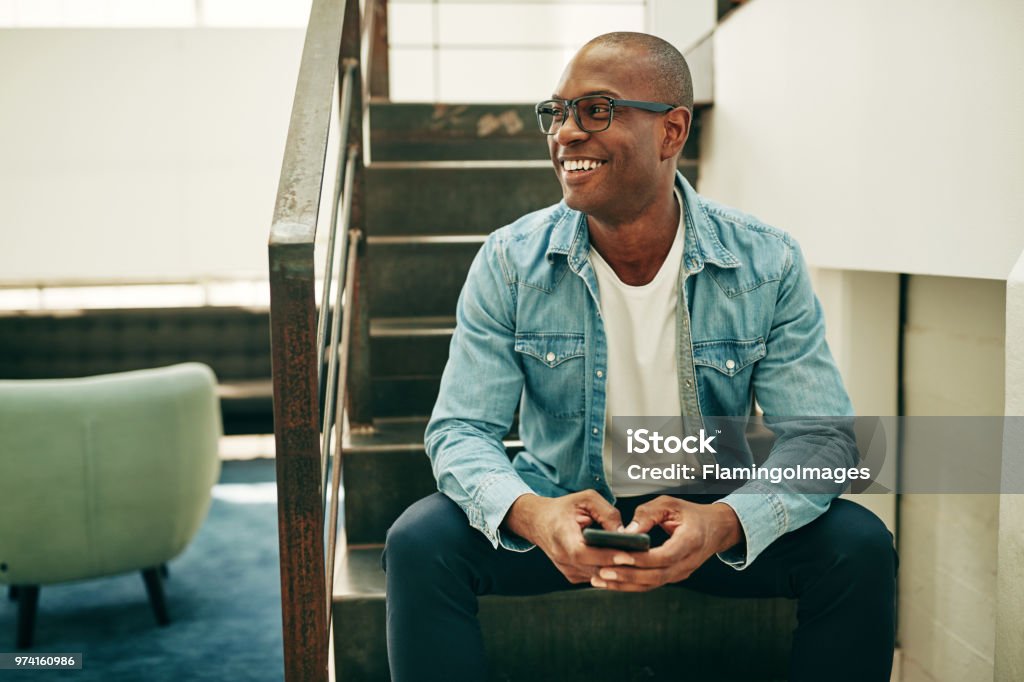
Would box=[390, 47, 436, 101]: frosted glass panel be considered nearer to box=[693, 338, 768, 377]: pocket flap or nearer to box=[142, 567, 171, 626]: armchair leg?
box=[142, 567, 171, 626]: armchair leg

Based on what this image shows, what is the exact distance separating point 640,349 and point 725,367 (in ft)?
0.45

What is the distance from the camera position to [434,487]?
1733 millimetres

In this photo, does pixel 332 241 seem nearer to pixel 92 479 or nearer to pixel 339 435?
pixel 339 435

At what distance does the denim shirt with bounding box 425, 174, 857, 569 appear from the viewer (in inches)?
51.8

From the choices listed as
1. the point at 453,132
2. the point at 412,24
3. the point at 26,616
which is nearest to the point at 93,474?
the point at 26,616

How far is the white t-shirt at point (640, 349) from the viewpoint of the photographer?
1.39 meters

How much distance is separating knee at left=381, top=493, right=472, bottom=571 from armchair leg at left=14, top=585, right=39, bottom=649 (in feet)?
5.40

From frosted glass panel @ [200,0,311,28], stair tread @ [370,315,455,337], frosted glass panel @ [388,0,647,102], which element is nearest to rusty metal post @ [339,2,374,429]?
stair tread @ [370,315,455,337]

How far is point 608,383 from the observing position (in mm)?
1387

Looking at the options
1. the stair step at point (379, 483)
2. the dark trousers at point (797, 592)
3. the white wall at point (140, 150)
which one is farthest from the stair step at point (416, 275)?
the white wall at point (140, 150)

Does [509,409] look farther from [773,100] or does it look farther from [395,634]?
[773,100]

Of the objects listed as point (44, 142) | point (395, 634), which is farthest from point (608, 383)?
point (44, 142)

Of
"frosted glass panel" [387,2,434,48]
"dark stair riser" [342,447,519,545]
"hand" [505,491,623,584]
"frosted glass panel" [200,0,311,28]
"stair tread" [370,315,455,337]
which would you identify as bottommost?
"dark stair riser" [342,447,519,545]

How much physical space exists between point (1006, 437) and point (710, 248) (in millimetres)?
501
